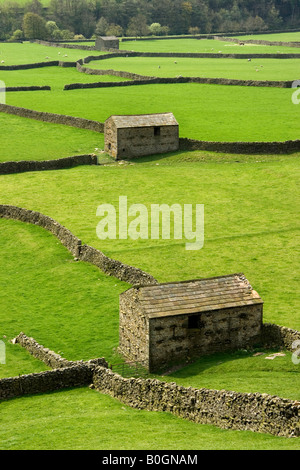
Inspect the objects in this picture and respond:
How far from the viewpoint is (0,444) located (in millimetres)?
25922

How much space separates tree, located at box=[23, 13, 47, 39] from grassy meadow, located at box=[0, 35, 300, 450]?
9361cm

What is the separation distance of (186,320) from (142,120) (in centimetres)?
4006

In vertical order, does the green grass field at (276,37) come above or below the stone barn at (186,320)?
above

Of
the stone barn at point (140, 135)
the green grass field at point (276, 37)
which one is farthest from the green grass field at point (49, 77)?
the green grass field at point (276, 37)

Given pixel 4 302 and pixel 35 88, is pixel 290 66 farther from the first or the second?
pixel 4 302

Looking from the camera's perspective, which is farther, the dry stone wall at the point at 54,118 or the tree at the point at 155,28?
the tree at the point at 155,28

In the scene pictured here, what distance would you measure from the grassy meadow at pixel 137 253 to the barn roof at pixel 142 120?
2.71m

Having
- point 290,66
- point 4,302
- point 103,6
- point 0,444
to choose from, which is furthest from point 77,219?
point 103,6

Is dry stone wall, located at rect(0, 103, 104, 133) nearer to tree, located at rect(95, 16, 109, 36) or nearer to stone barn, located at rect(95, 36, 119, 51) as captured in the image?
stone barn, located at rect(95, 36, 119, 51)

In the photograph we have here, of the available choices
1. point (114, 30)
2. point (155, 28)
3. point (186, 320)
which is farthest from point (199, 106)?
point (155, 28)

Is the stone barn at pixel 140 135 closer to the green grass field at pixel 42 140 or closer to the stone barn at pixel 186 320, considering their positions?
the green grass field at pixel 42 140

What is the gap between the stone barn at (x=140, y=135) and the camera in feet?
232

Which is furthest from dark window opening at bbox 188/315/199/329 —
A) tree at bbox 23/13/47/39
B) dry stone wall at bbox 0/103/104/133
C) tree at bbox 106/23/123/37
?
tree at bbox 106/23/123/37

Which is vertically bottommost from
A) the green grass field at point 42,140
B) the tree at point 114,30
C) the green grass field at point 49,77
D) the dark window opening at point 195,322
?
the dark window opening at point 195,322
